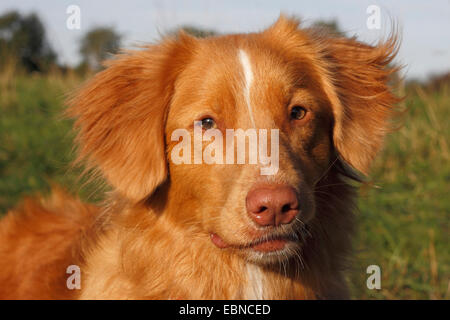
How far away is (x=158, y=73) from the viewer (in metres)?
3.53

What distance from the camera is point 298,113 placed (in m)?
3.37

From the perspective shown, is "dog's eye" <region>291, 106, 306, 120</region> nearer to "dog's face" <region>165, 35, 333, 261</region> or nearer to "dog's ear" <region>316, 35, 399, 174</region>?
"dog's face" <region>165, 35, 333, 261</region>

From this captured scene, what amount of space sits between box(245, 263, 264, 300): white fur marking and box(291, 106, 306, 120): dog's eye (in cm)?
94

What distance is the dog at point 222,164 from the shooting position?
10.2ft

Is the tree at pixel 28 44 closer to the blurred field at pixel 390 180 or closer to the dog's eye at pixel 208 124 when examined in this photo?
the blurred field at pixel 390 180

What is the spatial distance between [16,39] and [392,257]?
10.4 m

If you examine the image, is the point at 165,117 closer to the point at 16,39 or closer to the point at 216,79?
the point at 216,79

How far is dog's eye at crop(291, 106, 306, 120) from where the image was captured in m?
3.35

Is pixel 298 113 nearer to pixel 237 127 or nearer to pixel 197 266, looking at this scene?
pixel 237 127
